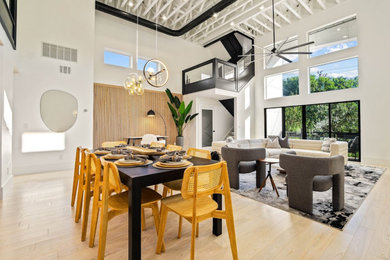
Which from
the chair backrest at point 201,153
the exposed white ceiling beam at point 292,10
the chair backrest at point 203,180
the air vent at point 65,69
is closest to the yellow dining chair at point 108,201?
the chair backrest at point 203,180

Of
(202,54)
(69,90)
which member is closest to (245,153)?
(69,90)

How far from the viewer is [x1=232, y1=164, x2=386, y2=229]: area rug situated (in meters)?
2.32

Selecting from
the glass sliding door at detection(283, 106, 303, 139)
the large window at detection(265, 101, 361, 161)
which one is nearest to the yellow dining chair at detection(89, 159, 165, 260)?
the large window at detection(265, 101, 361, 161)

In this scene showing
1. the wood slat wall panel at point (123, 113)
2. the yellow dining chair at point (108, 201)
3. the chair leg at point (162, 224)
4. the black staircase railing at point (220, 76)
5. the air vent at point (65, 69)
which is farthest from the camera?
the black staircase railing at point (220, 76)

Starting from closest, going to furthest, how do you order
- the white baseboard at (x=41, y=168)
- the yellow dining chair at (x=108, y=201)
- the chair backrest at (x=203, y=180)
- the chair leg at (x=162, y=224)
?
1. the chair backrest at (x=203, y=180)
2. the yellow dining chair at (x=108, y=201)
3. the chair leg at (x=162, y=224)
4. the white baseboard at (x=41, y=168)

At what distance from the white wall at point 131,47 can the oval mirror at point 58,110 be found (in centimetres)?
147

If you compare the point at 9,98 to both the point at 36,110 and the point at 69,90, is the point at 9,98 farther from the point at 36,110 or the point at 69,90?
the point at 69,90

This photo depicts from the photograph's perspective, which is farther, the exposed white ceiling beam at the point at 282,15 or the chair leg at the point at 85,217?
the exposed white ceiling beam at the point at 282,15

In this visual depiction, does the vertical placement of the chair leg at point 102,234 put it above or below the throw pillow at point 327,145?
below

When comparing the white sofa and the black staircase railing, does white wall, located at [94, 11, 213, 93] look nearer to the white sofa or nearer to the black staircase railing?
the black staircase railing

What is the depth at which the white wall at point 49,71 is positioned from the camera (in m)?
4.42

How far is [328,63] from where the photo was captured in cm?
653

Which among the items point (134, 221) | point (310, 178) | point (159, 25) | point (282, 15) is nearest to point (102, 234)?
point (134, 221)

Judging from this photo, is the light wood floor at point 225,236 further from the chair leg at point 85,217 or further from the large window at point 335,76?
the large window at point 335,76
